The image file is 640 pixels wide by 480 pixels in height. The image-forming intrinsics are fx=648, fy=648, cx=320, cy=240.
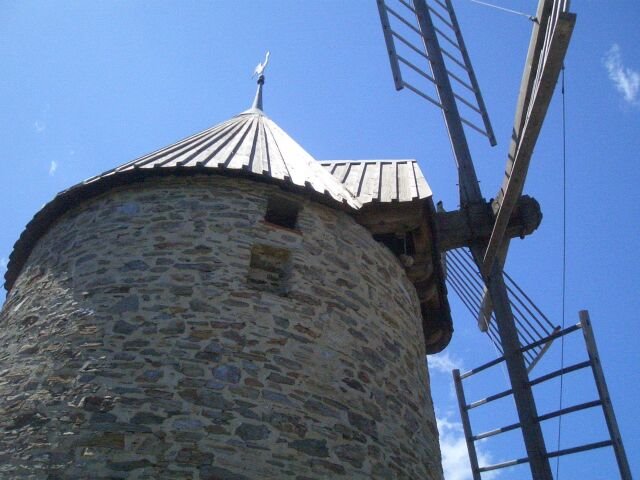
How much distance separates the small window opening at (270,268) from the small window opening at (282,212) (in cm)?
53

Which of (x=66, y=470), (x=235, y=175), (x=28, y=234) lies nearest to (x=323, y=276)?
(x=235, y=175)

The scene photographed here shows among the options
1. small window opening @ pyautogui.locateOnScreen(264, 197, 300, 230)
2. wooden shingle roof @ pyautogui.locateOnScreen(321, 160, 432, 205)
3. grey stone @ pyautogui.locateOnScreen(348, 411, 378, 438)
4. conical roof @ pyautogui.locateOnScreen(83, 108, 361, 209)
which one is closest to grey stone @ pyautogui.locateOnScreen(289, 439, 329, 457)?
grey stone @ pyautogui.locateOnScreen(348, 411, 378, 438)

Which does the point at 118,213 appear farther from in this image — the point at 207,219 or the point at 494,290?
the point at 494,290

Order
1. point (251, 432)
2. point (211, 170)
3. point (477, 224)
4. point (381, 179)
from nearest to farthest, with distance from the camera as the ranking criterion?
point (251, 432), point (211, 170), point (381, 179), point (477, 224)

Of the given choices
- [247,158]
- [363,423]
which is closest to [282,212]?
[247,158]

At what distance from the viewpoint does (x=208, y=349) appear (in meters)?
4.52

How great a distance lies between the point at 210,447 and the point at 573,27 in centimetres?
386

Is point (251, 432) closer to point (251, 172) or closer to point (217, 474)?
point (217, 474)

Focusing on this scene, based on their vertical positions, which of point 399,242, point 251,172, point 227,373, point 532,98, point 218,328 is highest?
A: point 532,98

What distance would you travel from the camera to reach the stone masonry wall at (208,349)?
406 centimetres

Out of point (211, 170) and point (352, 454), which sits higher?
point (211, 170)

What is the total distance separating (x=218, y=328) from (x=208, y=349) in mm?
193

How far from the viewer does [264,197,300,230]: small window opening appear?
19.6 feet

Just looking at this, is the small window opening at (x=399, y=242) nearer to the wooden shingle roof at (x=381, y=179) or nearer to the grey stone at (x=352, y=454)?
the wooden shingle roof at (x=381, y=179)
